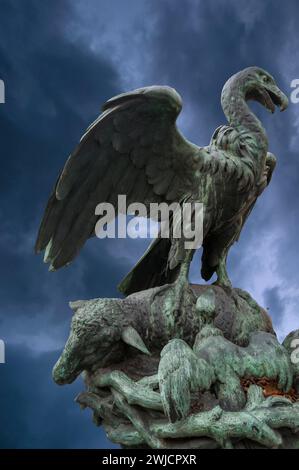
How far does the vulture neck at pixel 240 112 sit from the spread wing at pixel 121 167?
527mm

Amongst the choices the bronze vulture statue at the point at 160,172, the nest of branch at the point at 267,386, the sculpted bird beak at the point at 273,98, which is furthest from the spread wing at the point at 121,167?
the nest of branch at the point at 267,386

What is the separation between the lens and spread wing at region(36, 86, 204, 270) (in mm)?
4230

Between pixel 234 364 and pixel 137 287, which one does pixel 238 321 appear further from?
pixel 137 287

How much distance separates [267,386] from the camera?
3.62 meters

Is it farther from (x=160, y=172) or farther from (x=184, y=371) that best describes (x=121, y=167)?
(x=184, y=371)

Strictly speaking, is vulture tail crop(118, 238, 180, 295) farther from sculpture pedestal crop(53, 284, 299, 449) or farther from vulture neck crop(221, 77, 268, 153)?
vulture neck crop(221, 77, 268, 153)

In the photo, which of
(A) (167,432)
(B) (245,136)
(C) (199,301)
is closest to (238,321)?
(C) (199,301)

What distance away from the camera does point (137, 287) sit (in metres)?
4.98

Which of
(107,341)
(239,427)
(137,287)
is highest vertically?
(137,287)

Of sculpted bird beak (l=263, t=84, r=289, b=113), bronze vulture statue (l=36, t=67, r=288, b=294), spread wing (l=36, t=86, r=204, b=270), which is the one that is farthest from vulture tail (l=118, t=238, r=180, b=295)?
sculpted bird beak (l=263, t=84, r=289, b=113)

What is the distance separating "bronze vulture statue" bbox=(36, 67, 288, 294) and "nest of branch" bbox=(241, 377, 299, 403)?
3.44ft

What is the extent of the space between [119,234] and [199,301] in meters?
1.06
